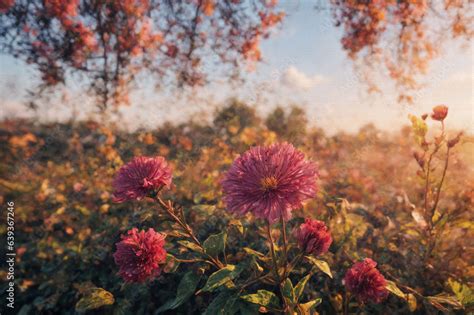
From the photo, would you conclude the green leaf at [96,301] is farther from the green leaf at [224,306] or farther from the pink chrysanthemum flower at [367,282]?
the pink chrysanthemum flower at [367,282]

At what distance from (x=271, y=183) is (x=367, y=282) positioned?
52cm

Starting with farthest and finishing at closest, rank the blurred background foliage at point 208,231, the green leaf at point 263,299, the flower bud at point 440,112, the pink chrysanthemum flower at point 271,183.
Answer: the blurred background foliage at point 208,231 → the flower bud at point 440,112 → the green leaf at point 263,299 → the pink chrysanthemum flower at point 271,183

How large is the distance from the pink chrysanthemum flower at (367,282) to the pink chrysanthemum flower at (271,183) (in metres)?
0.41

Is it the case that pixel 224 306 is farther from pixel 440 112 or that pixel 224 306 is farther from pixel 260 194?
pixel 440 112

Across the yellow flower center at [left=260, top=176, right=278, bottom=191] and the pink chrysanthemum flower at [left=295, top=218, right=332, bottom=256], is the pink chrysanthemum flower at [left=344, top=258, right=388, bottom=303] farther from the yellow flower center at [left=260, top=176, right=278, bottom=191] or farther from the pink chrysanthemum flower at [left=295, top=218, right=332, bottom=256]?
the yellow flower center at [left=260, top=176, right=278, bottom=191]

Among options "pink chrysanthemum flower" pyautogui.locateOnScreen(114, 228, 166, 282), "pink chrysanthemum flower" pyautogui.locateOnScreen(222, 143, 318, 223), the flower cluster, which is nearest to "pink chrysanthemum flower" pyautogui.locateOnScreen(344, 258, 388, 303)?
the flower cluster

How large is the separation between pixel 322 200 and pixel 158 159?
51.3 inches

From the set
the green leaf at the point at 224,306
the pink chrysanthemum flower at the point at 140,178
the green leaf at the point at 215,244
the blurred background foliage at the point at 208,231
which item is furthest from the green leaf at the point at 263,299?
the pink chrysanthemum flower at the point at 140,178

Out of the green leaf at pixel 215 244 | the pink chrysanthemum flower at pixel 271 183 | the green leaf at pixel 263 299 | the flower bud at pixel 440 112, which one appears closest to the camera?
the pink chrysanthemum flower at pixel 271 183

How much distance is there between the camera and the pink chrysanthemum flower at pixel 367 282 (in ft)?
3.68

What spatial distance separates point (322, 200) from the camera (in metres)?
2.14

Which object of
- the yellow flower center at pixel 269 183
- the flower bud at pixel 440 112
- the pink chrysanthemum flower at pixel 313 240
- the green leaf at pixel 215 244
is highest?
the flower bud at pixel 440 112

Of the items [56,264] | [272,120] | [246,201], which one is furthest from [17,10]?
[272,120]

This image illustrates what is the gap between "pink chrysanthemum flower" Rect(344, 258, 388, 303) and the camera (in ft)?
3.68
